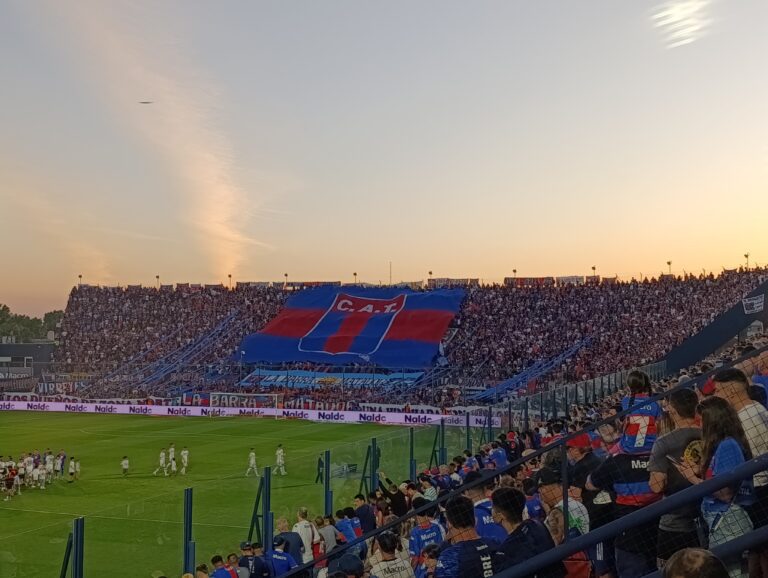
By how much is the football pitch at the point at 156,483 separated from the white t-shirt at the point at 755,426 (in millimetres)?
7709

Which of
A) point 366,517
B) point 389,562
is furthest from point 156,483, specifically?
point 389,562

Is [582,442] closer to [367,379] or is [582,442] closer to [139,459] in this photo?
[139,459]

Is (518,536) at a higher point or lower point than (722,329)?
lower

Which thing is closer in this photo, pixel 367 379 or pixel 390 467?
pixel 390 467

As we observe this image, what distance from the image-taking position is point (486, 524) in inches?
282

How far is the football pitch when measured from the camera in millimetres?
11281

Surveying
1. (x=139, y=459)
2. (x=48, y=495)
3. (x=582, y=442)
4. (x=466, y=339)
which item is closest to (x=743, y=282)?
(x=466, y=339)

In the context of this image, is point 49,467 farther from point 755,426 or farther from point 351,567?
point 755,426

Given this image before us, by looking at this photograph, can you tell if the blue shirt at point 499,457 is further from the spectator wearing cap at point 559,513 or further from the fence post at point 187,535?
the spectator wearing cap at point 559,513

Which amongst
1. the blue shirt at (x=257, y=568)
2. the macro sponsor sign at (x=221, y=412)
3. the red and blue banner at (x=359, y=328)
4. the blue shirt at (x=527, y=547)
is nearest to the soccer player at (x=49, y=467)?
the macro sponsor sign at (x=221, y=412)

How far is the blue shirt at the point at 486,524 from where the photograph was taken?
6621 mm

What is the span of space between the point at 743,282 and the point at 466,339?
20513 millimetres

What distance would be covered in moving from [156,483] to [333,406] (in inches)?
879

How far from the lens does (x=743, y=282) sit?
5203cm
